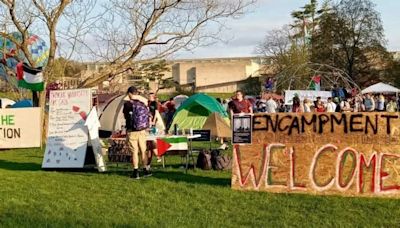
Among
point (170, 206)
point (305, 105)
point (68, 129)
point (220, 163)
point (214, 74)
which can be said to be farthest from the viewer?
point (214, 74)

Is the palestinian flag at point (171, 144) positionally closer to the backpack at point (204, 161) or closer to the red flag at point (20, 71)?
the backpack at point (204, 161)

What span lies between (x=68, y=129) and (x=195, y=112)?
7.95m

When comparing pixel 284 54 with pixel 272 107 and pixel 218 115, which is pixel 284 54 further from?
pixel 218 115

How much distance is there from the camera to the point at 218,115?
66.6 feet

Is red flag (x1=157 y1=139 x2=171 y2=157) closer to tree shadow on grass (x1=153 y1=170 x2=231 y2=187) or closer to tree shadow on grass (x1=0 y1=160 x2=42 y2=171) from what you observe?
tree shadow on grass (x1=153 y1=170 x2=231 y2=187)

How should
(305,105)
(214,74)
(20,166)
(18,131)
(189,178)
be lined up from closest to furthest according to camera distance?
(189,178), (20,166), (18,131), (305,105), (214,74)

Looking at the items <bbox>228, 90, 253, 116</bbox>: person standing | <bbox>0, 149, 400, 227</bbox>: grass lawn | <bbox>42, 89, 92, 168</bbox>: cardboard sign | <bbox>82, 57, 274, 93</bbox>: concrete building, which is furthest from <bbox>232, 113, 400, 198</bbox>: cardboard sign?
<bbox>82, 57, 274, 93</bbox>: concrete building

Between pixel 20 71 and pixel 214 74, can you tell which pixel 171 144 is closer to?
pixel 20 71

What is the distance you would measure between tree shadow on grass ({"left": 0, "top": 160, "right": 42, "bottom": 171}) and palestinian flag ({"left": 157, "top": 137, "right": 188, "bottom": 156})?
3.49 m

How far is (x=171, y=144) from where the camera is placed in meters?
12.9

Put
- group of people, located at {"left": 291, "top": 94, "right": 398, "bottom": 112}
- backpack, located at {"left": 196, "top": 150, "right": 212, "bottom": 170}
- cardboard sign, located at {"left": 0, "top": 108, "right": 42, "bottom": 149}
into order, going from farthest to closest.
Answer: group of people, located at {"left": 291, "top": 94, "right": 398, "bottom": 112} → cardboard sign, located at {"left": 0, "top": 108, "right": 42, "bottom": 149} → backpack, located at {"left": 196, "top": 150, "right": 212, "bottom": 170}

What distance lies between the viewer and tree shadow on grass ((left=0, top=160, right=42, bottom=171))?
574 inches

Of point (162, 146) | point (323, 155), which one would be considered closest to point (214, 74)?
point (162, 146)

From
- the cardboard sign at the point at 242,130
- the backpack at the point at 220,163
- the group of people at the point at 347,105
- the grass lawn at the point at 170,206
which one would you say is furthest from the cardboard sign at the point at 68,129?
the group of people at the point at 347,105
